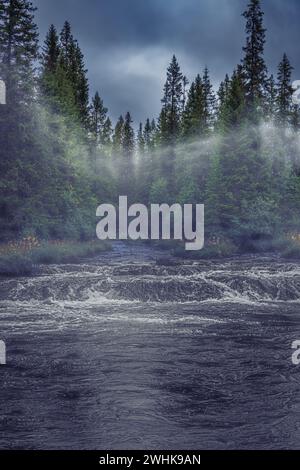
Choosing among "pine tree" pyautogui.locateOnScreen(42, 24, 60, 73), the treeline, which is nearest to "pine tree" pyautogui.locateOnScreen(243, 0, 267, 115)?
the treeline

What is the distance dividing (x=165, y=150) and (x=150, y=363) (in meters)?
50.2

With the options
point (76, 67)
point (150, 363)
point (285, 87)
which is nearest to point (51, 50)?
point (76, 67)

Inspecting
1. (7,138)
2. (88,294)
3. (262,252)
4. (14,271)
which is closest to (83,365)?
(88,294)

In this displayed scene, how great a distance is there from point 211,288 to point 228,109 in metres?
23.2

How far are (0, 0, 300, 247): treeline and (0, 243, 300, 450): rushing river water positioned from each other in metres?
12.9

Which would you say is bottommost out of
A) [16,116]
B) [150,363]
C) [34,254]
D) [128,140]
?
[150,363]

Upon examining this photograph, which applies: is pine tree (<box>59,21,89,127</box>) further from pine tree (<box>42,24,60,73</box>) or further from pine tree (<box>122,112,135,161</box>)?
pine tree (<box>122,112,135,161</box>)

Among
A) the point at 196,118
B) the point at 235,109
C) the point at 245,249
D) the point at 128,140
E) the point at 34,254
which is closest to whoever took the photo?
the point at 34,254

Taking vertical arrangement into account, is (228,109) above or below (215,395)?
above

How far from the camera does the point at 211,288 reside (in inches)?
782

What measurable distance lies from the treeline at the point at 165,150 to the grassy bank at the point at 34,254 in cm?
155

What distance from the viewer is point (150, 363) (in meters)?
11.3

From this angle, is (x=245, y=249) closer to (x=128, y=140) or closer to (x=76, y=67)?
(x=76, y=67)
